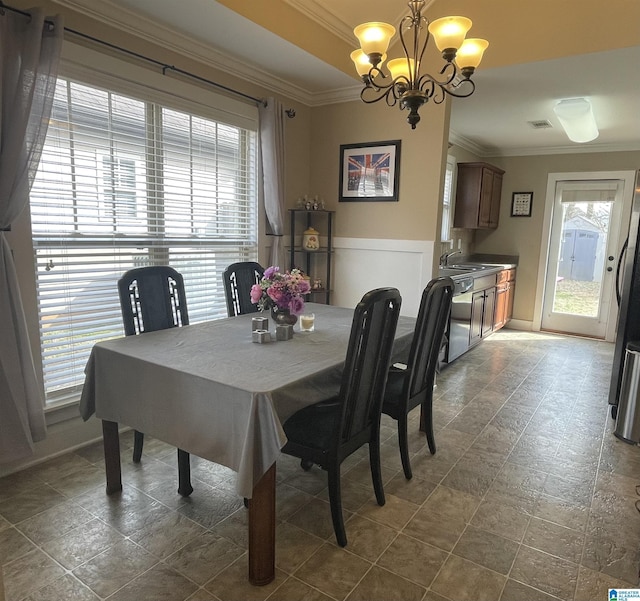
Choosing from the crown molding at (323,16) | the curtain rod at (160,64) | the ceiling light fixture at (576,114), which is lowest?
the curtain rod at (160,64)

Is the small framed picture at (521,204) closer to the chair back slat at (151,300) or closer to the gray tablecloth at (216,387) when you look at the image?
the gray tablecloth at (216,387)

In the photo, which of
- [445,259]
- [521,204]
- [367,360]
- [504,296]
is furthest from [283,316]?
[521,204]

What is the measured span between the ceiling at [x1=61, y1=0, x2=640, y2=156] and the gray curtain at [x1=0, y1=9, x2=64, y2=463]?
0.35 meters

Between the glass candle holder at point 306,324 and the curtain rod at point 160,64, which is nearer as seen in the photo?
the curtain rod at point 160,64

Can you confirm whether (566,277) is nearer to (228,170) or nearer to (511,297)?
(511,297)

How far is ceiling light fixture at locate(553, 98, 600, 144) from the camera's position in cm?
400

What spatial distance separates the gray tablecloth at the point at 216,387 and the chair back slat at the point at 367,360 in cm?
12

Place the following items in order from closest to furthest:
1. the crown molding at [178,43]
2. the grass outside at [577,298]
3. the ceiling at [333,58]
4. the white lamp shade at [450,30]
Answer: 1. the white lamp shade at [450,30]
2. the crown molding at [178,43]
3. the ceiling at [333,58]
4. the grass outside at [577,298]

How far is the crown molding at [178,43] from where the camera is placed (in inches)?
98.8

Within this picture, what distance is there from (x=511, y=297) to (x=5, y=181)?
5986 millimetres

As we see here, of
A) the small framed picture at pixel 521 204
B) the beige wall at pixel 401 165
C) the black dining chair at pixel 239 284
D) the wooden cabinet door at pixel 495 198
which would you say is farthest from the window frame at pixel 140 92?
the small framed picture at pixel 521 204

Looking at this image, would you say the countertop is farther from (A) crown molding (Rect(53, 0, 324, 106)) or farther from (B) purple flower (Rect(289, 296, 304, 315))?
(B) purple flower (Rect(289, 296, 304, 315))

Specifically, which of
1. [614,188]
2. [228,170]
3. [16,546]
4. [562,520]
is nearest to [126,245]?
[228,170]

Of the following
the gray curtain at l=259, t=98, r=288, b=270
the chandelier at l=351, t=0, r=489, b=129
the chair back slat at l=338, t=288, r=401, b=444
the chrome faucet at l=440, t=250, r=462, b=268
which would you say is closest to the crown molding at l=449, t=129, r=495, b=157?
the chrome faucet at l=440, t=250, r=462, b=268
